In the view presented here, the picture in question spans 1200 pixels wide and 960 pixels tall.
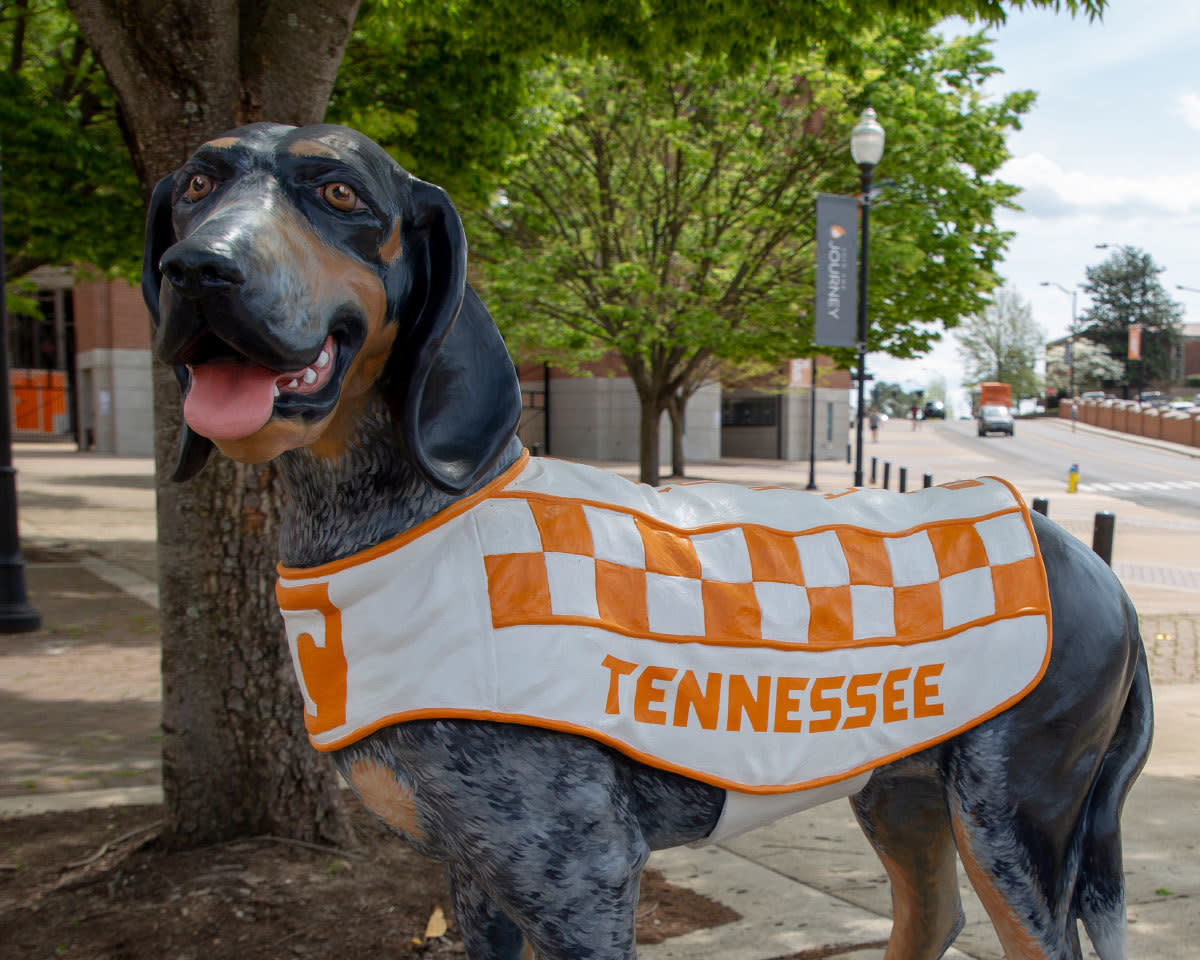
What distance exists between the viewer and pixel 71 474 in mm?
26125

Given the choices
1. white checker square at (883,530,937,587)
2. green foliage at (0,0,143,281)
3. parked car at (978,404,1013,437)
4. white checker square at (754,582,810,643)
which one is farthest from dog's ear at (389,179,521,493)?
parked car at (978,404,1013,437)

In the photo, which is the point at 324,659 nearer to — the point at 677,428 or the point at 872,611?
the point at 872,611

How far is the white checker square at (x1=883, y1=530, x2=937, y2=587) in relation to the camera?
2.12 metres

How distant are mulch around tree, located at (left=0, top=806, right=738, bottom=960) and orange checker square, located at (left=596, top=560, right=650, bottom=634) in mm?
1891

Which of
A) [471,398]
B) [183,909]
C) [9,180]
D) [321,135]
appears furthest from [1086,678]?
[9,180]

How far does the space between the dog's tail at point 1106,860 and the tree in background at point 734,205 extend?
13.5 metres

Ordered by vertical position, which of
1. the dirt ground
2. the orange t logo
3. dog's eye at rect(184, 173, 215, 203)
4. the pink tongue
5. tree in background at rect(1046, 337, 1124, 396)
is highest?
tree in background at rect(1046, 337, 1124, 396)

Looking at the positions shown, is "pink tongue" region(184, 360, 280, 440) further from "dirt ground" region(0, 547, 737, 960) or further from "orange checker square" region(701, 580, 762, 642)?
"dirt ground" region(0, 547, 737, 960)

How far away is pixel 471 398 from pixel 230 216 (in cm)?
52

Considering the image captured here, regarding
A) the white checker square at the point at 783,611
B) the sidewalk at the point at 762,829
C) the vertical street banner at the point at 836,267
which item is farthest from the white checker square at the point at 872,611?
the vertical street banner at the point at 836,267

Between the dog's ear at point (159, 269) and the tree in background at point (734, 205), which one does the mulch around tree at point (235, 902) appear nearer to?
the dog's ear at point (159, 269)

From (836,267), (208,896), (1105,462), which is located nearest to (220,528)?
(208,896)

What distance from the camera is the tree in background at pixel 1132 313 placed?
250ft

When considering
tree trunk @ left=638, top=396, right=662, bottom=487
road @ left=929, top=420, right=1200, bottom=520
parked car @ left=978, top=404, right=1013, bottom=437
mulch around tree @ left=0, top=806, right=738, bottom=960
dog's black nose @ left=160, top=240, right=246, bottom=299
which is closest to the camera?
dog's black nose @ left=160, top=240, right=246, bottom=299
